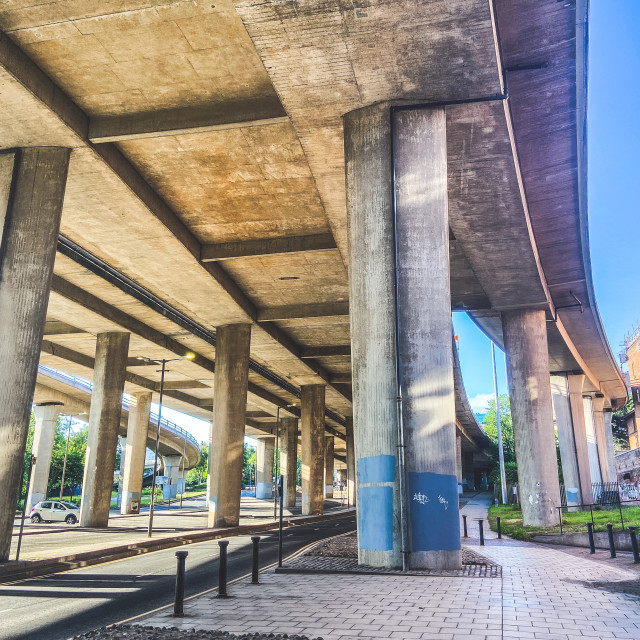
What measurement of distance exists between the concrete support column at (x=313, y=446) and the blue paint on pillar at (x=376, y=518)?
118 ft

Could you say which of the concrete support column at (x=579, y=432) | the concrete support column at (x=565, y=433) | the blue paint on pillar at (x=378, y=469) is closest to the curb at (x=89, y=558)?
the blue paint on pillar at (x=378, y=469)

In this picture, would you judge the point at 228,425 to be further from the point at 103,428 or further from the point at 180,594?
the point at 180,594

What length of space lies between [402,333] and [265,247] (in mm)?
12440

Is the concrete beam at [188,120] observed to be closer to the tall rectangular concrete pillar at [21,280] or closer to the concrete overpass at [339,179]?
the concrete overpass at [339,179]

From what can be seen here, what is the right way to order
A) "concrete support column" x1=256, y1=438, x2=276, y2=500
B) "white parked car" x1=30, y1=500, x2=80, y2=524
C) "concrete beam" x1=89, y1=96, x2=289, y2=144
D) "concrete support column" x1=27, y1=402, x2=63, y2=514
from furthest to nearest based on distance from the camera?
"concrete support column" x1=256, y1=438, x2=276, y2=500, "concrete support column" x1=27, y1=402, x2=63, y2=514, "white parked car" x1=30, y1=500, x2=80, y2=524, "concrete beam" x1=89, y1=96, x2=289, y2=144

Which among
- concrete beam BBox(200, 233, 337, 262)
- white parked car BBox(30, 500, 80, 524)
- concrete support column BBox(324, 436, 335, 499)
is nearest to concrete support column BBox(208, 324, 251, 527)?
concrete beam BBox(200, 233, 337, 262)

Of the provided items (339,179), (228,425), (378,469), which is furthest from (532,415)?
(378,469)

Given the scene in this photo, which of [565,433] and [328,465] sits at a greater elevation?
[328,465]

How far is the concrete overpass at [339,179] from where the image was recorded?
11.9m

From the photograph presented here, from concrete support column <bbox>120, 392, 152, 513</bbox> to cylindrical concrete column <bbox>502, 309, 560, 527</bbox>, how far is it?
2997 centimetres

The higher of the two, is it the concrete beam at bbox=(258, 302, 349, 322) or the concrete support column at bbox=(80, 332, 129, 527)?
the concrete beam at bbox=(258, 302, 349, 322)

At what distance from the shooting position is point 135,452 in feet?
154

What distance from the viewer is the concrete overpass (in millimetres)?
11906

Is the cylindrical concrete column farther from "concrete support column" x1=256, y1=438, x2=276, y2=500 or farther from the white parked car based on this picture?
"concrete support column" x1=256, y1=438, x2=276, y2=500
